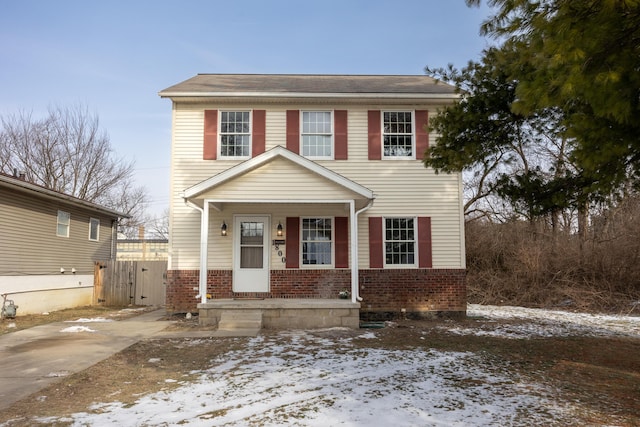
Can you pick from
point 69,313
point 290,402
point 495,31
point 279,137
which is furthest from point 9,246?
point 495,31

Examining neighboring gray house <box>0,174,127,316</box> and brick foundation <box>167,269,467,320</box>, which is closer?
brick foundation <box>167,269,467,320</box>

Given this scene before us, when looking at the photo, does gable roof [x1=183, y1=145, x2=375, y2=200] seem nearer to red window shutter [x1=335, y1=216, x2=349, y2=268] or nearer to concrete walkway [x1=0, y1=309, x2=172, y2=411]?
red window shutter [x1=335, y1=216, x2=349, y2=268]

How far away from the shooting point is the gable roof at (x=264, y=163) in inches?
371

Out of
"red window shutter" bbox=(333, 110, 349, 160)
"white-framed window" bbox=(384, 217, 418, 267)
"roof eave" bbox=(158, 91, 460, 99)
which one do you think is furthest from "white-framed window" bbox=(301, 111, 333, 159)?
"white-framed window" bbox=(384, 217, 418, 267)

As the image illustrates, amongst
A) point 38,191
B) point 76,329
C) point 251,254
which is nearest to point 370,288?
point 251,254

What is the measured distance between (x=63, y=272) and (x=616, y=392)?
46.5 ft

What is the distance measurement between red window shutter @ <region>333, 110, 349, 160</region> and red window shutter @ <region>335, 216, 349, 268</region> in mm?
1605

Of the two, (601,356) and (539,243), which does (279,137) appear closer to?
(601,356)

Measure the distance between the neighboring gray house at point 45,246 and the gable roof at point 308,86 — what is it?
500 centimetres

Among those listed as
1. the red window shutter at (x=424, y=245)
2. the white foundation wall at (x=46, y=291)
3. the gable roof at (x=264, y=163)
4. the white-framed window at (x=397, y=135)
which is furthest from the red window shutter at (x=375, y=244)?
the white foundation wall at (x=46, y=291)

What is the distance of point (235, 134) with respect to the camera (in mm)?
11156

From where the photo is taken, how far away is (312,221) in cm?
1107

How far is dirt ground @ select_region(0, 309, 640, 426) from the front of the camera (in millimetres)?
4508

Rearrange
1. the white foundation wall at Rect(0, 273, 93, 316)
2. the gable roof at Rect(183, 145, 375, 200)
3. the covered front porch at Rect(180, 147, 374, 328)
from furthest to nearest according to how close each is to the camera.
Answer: the white foundation wall at Rect(0, 273, 93, 316), the covered front porch at Rect(180, 147, 374, 328), the gable roof at Rect(183, 145, 375, 200)
